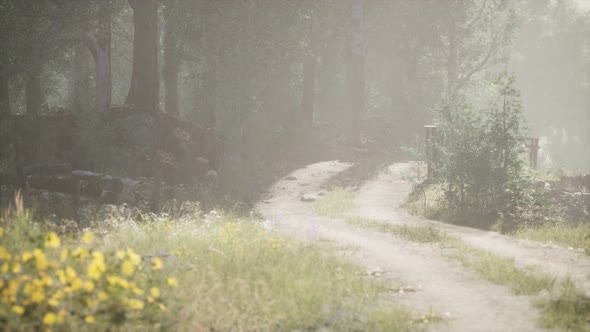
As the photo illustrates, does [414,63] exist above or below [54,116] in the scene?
above

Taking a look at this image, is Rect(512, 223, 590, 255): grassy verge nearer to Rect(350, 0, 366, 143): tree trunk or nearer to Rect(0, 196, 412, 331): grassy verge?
Rect(0, 196, 412, 331): grassy verge

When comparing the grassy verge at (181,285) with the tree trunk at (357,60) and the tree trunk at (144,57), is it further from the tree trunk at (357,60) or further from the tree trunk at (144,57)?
the tree trunk at (357,60)

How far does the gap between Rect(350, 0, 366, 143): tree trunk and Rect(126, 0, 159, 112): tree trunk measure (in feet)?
44.0

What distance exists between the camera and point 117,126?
837 inches

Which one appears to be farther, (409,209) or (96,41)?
(96,41)

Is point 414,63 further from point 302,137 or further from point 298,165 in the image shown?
point 298,165

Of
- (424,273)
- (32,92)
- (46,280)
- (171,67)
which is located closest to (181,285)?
(46,280)

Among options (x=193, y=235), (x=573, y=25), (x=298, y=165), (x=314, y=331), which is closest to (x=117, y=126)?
(x=298, y=165)

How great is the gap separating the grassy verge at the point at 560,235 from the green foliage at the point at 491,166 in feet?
5.63

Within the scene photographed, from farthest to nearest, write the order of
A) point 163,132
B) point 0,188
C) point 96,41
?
1. point 96,41
2. point 163,132
3. point 0,188

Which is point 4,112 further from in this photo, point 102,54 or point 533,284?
point 533,284

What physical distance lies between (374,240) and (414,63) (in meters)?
31.0

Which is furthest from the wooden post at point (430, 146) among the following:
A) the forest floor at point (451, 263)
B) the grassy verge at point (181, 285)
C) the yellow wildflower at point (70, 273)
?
the yellow wildflower at point (70, 273)

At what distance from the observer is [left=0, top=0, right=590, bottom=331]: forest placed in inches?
277
